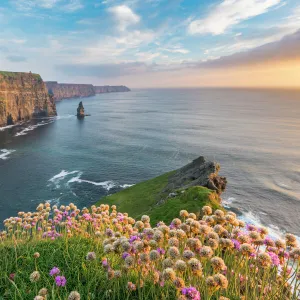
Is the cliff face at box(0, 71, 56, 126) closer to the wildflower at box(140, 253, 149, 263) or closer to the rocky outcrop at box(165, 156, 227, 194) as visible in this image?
the rocky outcrop at box(165, 156, 227, 194)

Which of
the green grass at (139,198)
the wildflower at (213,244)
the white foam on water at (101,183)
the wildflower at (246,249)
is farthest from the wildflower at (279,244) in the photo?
the white foam on water at (101,183)

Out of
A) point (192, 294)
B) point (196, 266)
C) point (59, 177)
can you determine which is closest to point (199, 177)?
point (59, 177)

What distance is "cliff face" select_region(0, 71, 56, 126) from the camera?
142725 millimetres

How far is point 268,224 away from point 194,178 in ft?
56.7

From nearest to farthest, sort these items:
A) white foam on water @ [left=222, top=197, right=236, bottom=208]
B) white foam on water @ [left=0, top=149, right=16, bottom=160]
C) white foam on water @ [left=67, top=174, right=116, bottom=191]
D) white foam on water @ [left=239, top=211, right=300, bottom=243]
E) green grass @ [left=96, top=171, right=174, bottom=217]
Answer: white foam on water @ [left=239, top=211, right=300, bottom=243] < green grass @ [left=96, top=171, right=174, bottom=217] < white foam on water @ [left=222, top=197, right=236, bottom=208] < white foam on water @ [left=67, top=174, right=116, bottom=191] < white foam on water @ [left=0, top=149, right=16, bottom=160]

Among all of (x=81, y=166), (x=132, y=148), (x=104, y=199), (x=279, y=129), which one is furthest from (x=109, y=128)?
(x=279, y=129)

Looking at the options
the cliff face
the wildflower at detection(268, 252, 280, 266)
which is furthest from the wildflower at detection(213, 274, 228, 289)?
the cliff face

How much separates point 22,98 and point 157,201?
161m

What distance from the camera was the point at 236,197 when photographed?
183ft

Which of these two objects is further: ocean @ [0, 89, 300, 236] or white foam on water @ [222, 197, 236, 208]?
ocean @ [0, 89, 300, 236]

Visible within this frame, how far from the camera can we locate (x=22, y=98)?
6427 inches

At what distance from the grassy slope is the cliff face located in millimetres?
121844

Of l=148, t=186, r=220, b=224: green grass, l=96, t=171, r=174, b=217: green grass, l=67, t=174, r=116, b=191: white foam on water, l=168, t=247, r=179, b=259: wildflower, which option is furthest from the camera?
l=67, t=174, r=116, b=191: white foam on water

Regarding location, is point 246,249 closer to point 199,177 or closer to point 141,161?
point 199,177
